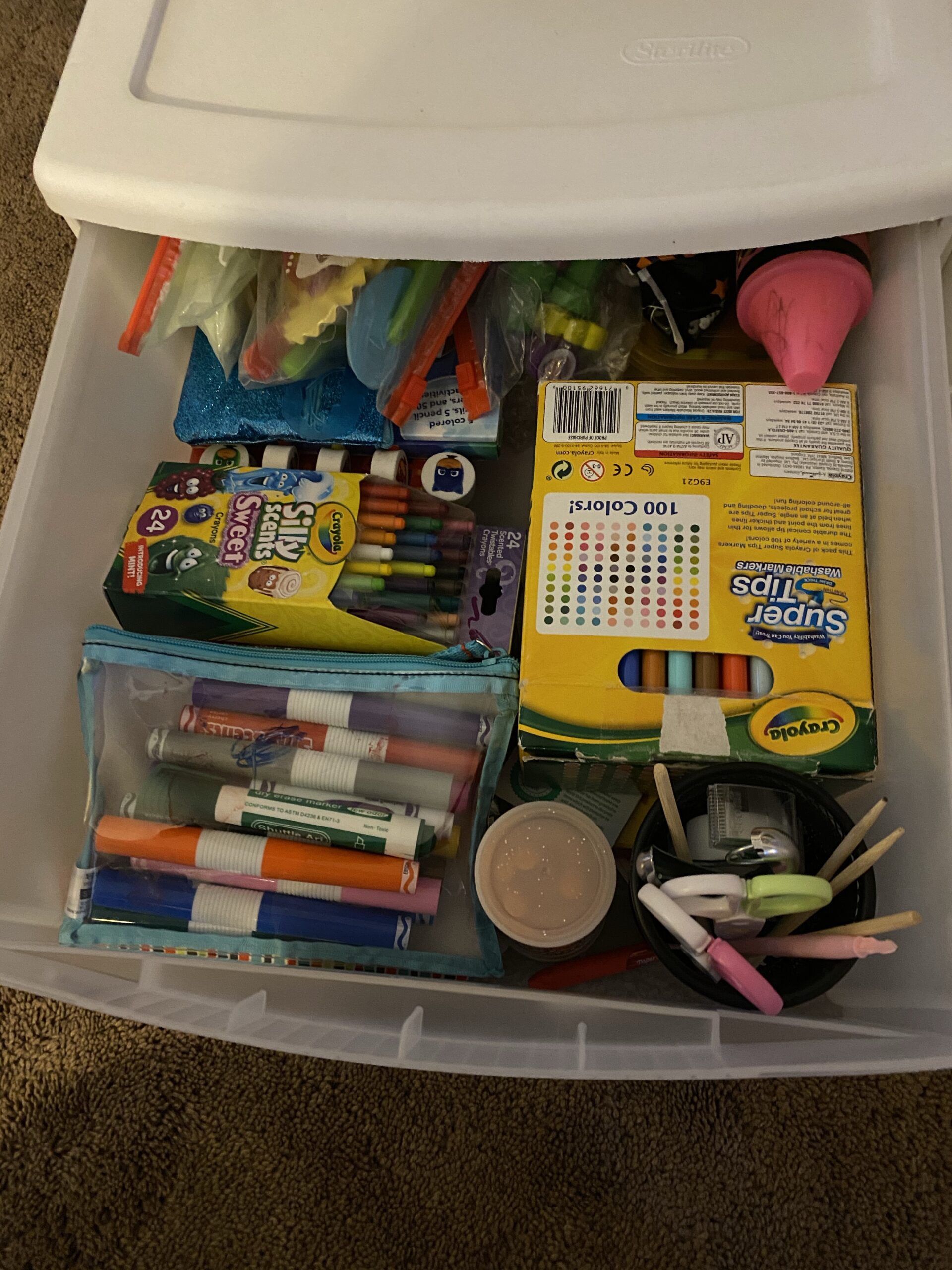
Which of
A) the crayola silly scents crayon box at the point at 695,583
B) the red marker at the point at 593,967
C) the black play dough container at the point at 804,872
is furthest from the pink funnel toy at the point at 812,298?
the red marker at the point at 593,967

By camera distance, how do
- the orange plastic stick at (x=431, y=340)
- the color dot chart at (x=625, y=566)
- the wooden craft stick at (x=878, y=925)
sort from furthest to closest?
the orange plastic stick at (x=431, y=340) → the color dot chart at (x=625, y=566) → the wooden craft stick at (x=878, y=925)

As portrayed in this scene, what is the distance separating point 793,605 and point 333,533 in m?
0.29

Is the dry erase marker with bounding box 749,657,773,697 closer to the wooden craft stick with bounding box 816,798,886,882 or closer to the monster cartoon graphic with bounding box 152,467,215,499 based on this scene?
the wooden craft stick with bounding box 816,798,886,882

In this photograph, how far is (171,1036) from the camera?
0.72 metres

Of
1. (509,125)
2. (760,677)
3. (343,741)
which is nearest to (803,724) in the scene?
(760,677)

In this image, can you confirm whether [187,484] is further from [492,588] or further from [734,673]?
[734,673]

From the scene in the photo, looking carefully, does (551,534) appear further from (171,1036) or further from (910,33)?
(171,1036)

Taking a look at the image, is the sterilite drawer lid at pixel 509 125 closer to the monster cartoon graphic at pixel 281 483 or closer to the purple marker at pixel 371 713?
the monster cartoon graphic at pixel 281 483

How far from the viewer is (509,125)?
1.79 feet

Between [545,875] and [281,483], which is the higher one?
[281,483]

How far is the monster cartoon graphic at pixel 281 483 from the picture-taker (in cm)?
63

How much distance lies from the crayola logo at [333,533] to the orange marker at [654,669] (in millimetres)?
202

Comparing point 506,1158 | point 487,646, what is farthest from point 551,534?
point 506,1158

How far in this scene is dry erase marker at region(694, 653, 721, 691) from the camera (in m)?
0.54
